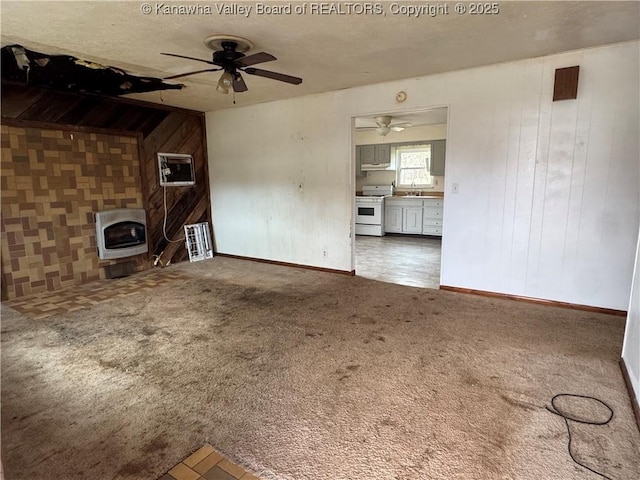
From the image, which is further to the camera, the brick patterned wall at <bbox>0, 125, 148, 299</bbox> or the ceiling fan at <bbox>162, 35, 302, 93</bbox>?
the brick patterned wall at <bbox>0, 125, 148, 299</bbox>

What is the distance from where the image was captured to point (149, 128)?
5.05m

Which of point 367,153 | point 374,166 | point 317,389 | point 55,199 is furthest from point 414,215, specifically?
point 55,199

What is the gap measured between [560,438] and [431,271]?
3.23 meters

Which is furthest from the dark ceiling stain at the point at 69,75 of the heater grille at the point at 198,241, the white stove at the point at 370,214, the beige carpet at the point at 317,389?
the white stove at the point at 370,214

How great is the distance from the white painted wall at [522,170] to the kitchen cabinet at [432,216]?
3.36 metres

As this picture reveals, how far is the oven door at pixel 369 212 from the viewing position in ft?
25.3

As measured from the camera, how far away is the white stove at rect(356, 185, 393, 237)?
25.3ft

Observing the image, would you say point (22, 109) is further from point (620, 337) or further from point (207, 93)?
point (620, 337)

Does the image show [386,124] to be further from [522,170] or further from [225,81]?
[225,81]

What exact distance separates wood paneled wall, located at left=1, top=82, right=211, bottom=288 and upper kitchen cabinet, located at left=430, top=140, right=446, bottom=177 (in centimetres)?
465

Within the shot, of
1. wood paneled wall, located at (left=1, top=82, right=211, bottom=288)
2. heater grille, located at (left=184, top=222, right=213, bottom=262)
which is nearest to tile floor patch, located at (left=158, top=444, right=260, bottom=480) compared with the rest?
wood paneled wall, located at (left=1, top=82, right=211, bottom=288)

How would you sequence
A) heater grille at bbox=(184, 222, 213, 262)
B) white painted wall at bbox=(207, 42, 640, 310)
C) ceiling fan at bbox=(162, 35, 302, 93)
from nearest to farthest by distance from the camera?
ceiling fan at bbox=(162, 35, 302, 93), white painted wall at bbox=(207, 42, 640, 310), heater grille at bbox=(184, 222, 213, 262)

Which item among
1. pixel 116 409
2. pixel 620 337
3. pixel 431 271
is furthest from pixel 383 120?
pixel 116 409

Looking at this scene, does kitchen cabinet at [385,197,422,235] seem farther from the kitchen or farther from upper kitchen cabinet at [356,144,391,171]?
upper kitchen cabinet at [356,144,391,171]
